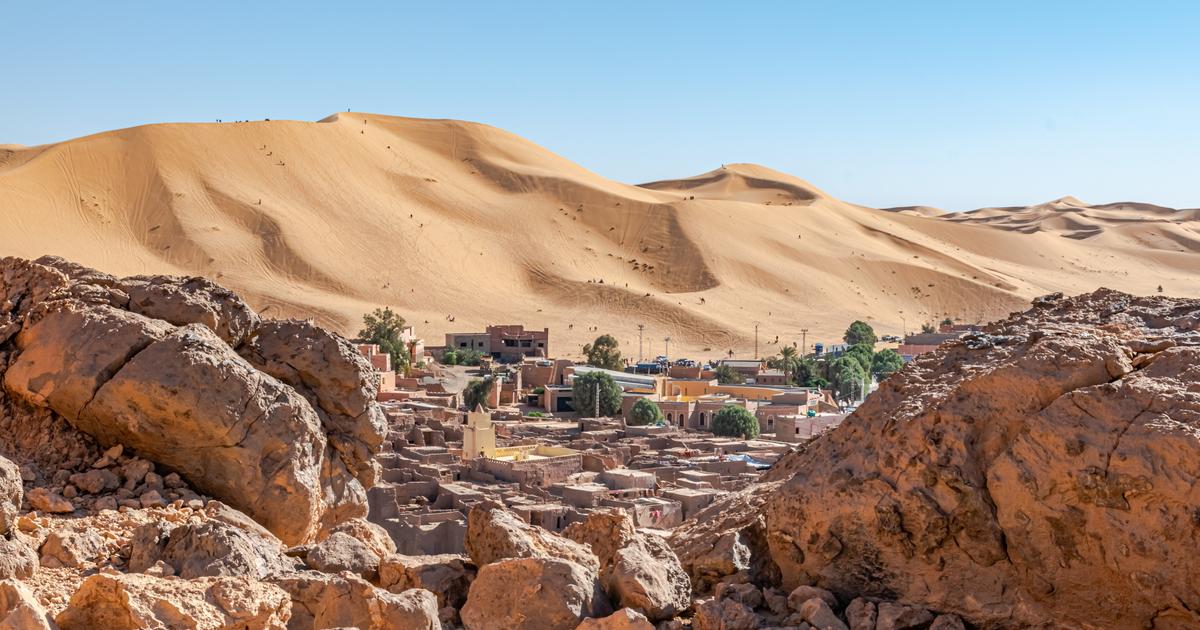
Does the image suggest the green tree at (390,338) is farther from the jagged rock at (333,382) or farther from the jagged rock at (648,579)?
the jagged rock at (648,579)

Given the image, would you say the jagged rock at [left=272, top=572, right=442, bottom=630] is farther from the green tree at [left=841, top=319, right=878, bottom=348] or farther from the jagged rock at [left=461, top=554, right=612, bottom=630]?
the green tree at [left=841, top=319, right=878, bottom=348]

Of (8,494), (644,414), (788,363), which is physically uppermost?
(8,494)

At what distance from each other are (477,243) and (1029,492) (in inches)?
2849

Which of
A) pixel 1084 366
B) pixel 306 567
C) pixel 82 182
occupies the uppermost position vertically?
pixel 82 182

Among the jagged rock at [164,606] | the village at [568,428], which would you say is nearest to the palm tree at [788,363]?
the village at [568,428]

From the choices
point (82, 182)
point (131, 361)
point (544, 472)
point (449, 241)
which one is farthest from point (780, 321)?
point (131, 361)

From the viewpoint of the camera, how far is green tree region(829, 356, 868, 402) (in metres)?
41.6

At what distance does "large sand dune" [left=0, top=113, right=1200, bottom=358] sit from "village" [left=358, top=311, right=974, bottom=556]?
1057 cm

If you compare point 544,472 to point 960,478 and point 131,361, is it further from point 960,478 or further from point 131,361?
point 960,478

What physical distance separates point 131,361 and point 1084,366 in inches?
163

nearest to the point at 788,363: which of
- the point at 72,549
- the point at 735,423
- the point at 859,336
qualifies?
the point at 735,423

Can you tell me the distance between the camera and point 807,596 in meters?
4.47

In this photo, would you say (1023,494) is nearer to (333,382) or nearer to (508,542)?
(508,542)

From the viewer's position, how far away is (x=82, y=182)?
7362 centimetres
